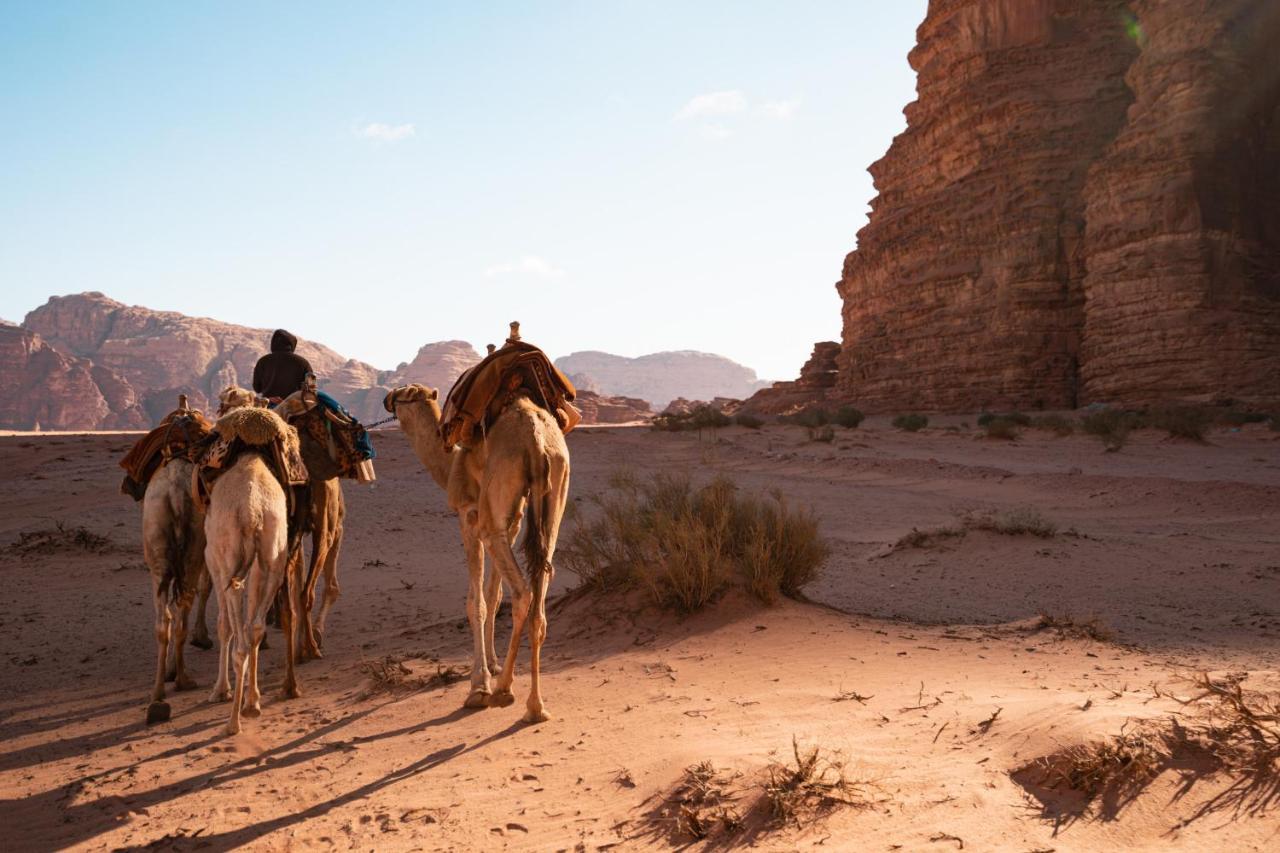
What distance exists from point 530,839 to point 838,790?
4.50ft

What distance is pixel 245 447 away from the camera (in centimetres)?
569

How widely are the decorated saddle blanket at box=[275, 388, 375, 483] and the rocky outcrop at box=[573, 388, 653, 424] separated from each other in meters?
70.7

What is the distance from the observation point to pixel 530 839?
3.58m

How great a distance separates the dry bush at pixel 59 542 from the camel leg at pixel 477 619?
10.2 metres

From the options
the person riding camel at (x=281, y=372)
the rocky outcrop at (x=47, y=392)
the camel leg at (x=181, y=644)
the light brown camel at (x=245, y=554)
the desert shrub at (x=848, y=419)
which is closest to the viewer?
the light brown camel at (x=245, y=554)

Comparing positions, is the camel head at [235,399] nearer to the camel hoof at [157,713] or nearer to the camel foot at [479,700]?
the camel hoof at [157,713]

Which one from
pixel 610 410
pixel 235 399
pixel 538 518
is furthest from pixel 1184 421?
pixel 610 410

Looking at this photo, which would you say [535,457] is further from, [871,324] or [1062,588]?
[871,324]

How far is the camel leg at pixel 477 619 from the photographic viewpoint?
5.46m

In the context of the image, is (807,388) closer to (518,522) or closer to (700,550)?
(700,550)

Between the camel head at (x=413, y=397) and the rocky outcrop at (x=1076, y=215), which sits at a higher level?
the rocky outcrop at (x=1076, y=215)

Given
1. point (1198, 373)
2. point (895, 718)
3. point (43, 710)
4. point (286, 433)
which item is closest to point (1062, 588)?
point (895, 718)

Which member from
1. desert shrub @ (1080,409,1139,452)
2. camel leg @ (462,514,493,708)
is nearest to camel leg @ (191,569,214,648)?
camel leg @ (462,514,493,708)

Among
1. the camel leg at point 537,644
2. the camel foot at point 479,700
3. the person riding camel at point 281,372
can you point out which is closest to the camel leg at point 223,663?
the camel foot at point 479,700
